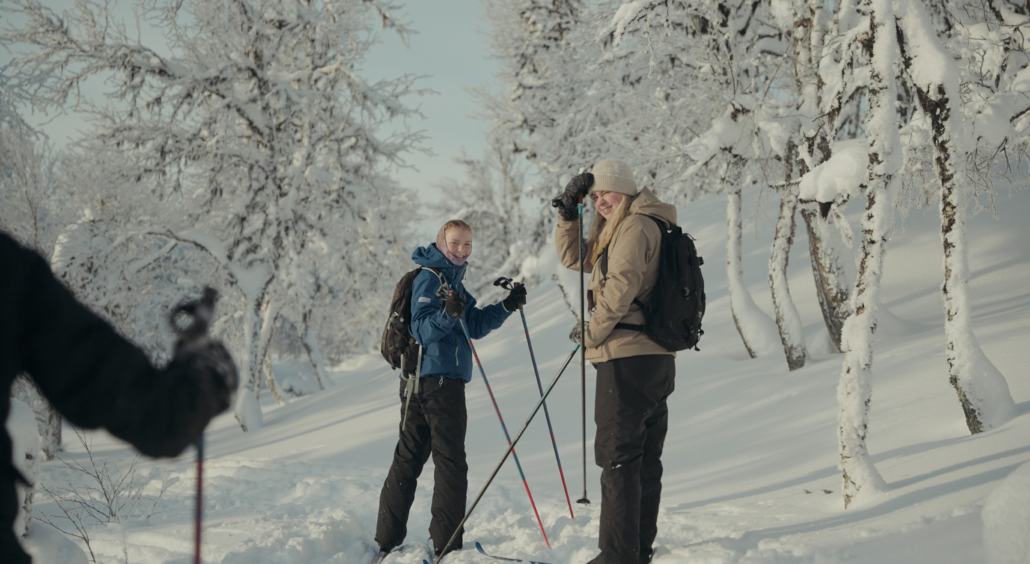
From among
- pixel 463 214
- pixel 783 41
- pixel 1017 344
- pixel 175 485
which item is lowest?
pixel 175 485

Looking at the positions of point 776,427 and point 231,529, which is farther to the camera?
point 776,427

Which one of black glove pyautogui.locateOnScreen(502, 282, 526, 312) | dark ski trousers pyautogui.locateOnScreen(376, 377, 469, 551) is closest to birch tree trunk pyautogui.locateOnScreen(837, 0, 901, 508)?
black glove pyautogui.locateOnScreen(502, 282, 526, 312)

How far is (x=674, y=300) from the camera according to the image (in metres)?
3.23

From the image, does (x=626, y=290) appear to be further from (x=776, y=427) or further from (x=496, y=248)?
(x=496, y=248)

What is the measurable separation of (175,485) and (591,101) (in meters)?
9.45

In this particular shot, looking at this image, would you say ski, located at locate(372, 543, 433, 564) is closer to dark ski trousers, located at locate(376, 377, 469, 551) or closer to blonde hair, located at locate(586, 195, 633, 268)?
dark ski trousers, located at locate(376, 377, 469, 551)

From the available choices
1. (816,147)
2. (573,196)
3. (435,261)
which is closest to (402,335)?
(435,261)

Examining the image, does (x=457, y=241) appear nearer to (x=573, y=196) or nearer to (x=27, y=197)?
(x=573, y=196)

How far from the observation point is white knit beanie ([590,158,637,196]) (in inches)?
135

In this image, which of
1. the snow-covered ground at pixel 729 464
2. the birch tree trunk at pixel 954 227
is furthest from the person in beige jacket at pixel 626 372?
the birch tree trunk at pixel 954 227

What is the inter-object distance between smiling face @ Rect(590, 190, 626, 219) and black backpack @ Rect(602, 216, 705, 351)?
0.25 m

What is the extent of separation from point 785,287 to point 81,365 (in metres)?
7.93

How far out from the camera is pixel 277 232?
41.1 ft

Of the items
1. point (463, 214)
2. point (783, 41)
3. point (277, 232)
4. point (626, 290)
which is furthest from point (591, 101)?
point (626, 290)
